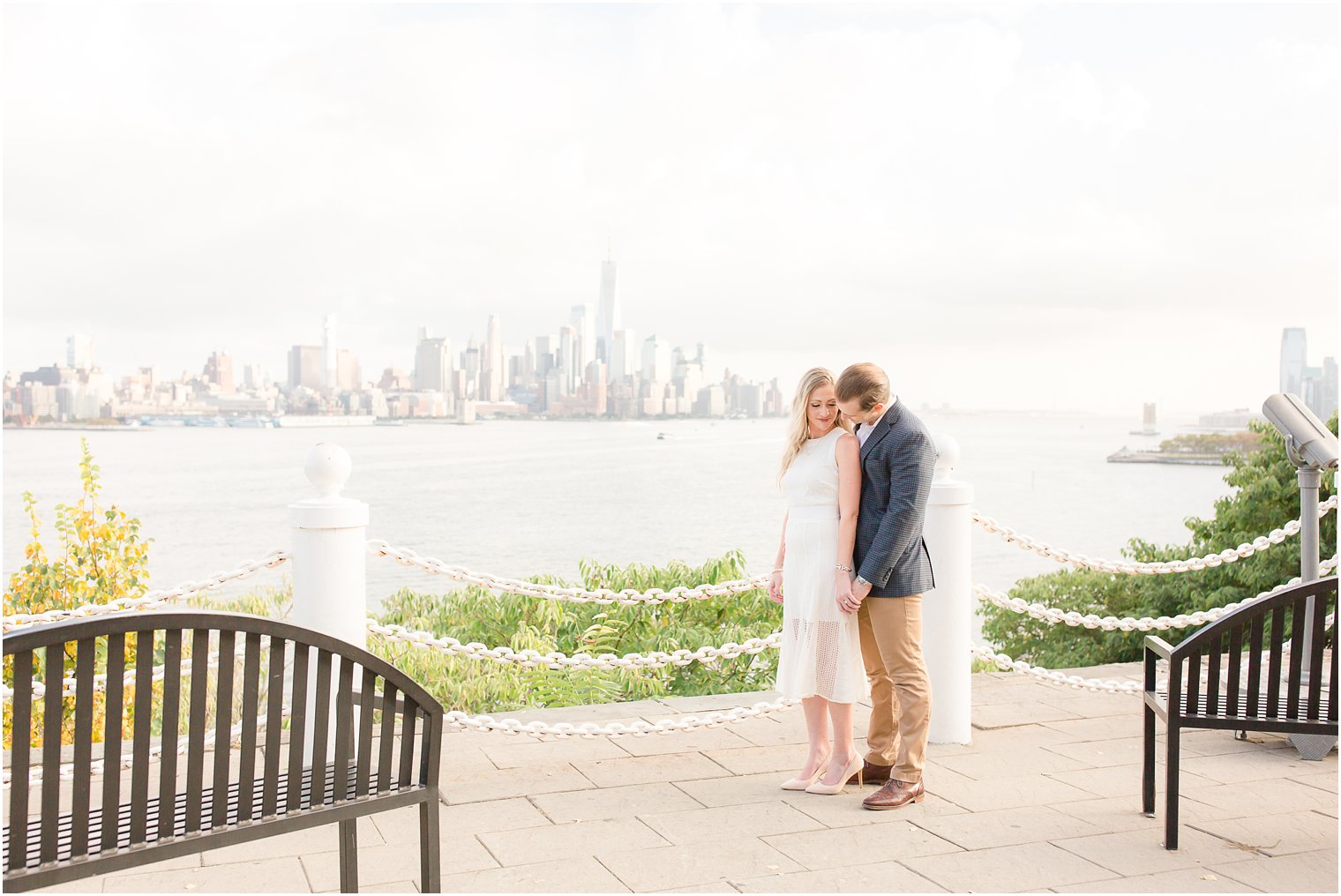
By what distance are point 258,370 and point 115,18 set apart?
3555cm

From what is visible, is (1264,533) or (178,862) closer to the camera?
(178,862)

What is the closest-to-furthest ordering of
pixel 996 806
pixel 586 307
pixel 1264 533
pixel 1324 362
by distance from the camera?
pixel 996 806 < pixel 1264 533 < pixel 1324 362 < pixel 586 307

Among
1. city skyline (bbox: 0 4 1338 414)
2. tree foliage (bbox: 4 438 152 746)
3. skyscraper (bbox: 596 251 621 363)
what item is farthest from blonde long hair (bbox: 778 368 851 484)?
skyscraper (bbox: 596 251 621 363)

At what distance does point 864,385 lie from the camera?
4.04m

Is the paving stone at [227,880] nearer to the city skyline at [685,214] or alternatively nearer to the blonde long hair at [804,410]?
the blonde long hair at [804,410]

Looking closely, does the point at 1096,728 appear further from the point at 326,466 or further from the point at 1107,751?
the point at 326,466

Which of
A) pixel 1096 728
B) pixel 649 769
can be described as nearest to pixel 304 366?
pixel 649 769

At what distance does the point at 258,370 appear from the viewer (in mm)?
79938

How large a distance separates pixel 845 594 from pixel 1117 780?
4.38 feet

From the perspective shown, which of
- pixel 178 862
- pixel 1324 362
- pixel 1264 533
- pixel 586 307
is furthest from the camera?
pixel 586 307

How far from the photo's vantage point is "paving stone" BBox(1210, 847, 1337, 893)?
3295 millimetres

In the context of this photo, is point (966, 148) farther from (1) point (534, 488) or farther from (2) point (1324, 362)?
(2) point (1324, 362)

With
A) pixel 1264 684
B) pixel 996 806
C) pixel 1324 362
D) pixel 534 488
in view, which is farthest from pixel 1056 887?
pixel 534 488

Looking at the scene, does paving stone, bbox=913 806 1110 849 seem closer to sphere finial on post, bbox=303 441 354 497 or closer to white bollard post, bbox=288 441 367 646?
white bollard post, bbox=288 441 367 646
